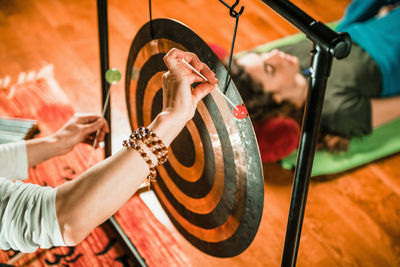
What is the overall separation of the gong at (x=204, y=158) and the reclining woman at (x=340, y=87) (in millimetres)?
699

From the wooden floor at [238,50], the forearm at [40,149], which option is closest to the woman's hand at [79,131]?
the forearm at [40,149]

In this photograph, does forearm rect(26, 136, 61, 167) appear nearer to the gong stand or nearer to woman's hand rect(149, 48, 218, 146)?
woman's hand rect(149, 48, 218, 146)

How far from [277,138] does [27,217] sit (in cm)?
104

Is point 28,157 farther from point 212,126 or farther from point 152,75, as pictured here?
point 212,126

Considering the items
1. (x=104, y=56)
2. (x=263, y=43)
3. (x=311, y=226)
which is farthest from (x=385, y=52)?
(x=104, y=56)

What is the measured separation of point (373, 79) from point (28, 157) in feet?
4.63

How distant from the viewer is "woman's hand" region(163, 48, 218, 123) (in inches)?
23.8

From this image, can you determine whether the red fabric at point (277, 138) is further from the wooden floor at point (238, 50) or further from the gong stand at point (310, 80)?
the gong stand at point (310, 80)

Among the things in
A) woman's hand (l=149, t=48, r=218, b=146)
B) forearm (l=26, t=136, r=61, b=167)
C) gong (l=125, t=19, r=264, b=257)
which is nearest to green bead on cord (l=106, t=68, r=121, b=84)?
gong (l=125, t=19, r=264, b=257)

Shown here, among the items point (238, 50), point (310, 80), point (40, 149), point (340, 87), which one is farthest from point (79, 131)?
point (238, 50)

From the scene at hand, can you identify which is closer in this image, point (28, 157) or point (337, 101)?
point (28, 157)

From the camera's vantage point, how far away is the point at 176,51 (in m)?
0.63

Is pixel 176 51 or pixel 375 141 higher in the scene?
pixel 176 51

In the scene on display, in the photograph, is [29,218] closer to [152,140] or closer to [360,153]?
[152,140]
